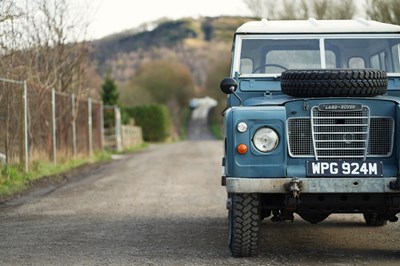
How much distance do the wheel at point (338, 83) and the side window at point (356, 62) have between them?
1.47 metres

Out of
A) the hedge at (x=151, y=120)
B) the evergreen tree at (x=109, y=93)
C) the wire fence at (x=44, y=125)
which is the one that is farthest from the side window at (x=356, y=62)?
the hedge at (x=151, y=120)

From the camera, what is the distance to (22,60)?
19250mm

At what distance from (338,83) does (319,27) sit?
72.9 inches

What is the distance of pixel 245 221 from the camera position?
7172mm

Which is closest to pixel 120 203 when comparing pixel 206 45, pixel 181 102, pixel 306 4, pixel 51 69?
pixel 51 69

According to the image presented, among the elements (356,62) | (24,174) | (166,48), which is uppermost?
(166,48)

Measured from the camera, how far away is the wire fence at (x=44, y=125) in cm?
1573

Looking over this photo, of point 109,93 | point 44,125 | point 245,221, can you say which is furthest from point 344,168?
point 109,93

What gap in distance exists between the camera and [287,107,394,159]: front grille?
7.14m

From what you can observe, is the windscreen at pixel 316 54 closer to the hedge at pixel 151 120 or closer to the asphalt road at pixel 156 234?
the asphalt road at pixel 156 234

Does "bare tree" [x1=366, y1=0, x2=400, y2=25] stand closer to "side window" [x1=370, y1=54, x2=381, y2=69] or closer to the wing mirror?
"side window" [x1=370, y1=54, x2=381, y2=69]

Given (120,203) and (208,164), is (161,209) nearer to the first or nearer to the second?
(120,203)

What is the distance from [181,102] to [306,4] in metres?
72.7

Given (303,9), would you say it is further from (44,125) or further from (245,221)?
(245,221)
